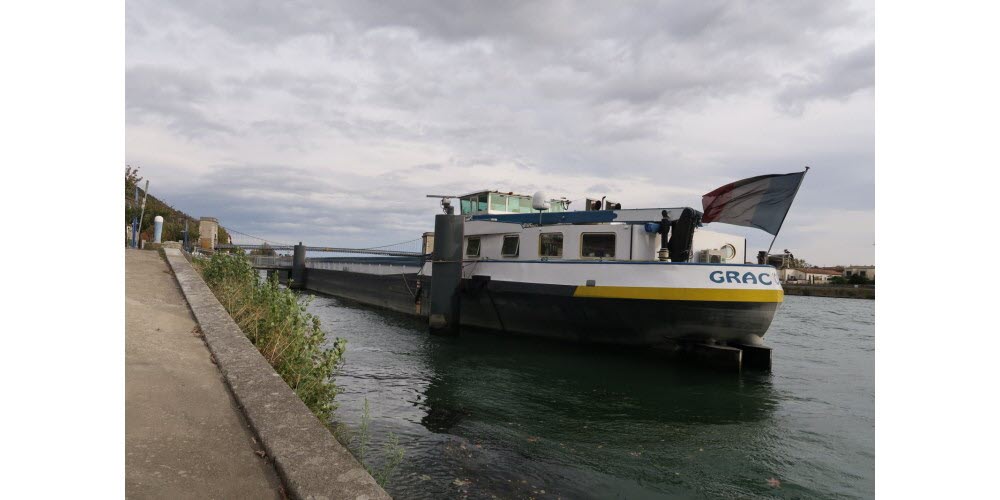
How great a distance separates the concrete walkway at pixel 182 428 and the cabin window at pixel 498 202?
45.1 ft

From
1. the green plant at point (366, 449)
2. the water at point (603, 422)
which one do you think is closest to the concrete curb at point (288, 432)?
the green plant at point (366, 449)

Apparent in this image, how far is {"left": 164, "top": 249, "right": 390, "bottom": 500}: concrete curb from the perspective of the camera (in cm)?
288

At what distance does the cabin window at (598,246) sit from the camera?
43.2 ft

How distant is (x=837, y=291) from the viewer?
5584cm

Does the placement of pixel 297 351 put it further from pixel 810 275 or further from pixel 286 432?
pixel 810 275

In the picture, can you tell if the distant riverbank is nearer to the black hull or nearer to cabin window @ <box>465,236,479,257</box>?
cabin window @ <box>465,236,479,257</box>

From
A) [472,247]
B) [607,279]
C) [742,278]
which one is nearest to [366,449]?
[607,279]

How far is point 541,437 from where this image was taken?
22.4 ft

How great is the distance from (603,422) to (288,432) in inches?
208

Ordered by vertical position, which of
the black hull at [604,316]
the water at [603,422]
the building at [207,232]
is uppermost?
the building at [207,232]

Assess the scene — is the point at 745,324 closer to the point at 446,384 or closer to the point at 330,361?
the point at 446,384

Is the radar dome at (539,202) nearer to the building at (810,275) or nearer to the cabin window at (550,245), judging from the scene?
the cabin window at (550,245)

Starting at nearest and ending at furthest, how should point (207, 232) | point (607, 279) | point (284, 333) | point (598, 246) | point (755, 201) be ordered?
1. point (284, 333)
2. point (755, 201)
3. point (607, 279)
4. point (598, 246)
5. point (207, 232)

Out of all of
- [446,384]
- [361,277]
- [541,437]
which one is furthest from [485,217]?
[361,277]
